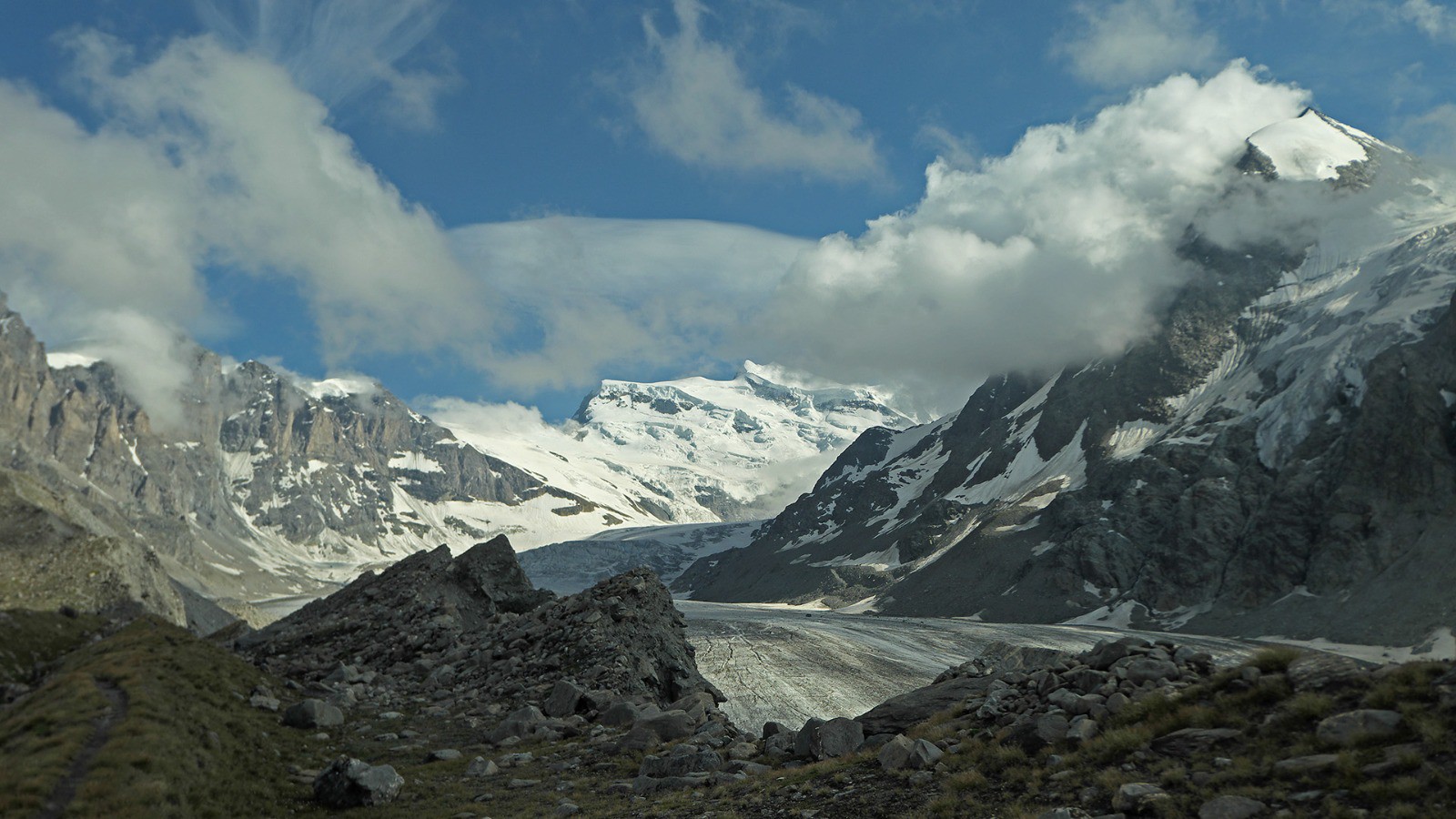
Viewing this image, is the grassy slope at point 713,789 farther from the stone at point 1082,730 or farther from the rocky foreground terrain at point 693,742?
the stone at point 1082,730

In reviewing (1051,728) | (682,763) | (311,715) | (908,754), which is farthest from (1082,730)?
(311,715)

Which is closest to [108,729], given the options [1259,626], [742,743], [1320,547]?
[742,743]

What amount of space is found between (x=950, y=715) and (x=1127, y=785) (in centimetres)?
751

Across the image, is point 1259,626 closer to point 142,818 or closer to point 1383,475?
point 1383,475

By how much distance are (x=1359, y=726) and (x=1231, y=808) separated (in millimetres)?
2873

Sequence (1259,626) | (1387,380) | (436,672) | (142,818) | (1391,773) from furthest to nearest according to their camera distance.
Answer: (1387,380)
(1259,626)
(436,672)
(142,818)
(1391,773)

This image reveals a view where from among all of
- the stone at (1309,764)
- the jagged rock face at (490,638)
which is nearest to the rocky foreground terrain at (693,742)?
the stone at (1309,764)

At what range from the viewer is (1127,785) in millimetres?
14547

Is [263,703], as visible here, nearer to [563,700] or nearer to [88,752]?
[563,700]

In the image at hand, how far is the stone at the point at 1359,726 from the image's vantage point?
45.2 feet

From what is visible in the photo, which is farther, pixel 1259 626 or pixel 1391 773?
pixel 1259 626

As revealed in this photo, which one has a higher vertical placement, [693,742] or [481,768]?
[693,742]

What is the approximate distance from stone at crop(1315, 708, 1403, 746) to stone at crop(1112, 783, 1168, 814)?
2879 millimetres

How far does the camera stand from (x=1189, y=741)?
624 inches
